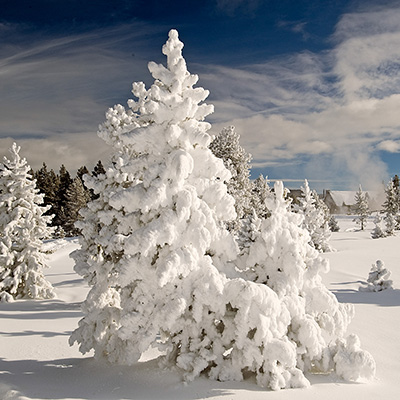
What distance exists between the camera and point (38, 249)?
21188 millimetres

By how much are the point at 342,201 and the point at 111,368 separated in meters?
119

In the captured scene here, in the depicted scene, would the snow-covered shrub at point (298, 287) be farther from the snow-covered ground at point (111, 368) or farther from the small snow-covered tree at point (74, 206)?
the small snow-covered tree at point (74, 206)

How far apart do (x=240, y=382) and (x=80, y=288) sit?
61.2 ft

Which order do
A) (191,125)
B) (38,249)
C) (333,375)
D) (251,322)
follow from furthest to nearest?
(38,249), (191,125), (333,375), (251,322)

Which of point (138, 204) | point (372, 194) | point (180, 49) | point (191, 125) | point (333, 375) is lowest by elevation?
point (333, 375)

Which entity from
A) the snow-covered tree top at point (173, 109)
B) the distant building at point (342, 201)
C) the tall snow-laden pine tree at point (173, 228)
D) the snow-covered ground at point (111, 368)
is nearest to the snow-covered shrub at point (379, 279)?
the snow-covered ground at point (111, 368)

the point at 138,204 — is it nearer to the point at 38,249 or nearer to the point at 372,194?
the point at 38,249

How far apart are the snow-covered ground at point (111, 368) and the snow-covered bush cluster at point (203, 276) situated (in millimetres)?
364

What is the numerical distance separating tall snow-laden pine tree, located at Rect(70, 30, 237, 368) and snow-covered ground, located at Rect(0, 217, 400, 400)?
54 centimetres

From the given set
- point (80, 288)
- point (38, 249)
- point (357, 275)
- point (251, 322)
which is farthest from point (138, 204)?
point (357, 275)

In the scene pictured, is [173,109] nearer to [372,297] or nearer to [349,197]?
[372,297]

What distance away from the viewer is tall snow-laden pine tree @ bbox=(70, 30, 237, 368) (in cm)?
793

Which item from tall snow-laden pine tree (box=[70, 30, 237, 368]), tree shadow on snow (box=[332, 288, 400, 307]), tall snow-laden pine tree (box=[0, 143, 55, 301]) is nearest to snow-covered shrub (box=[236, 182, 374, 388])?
tall snow-laden pine tree (box=[70, 30, 237, 368])

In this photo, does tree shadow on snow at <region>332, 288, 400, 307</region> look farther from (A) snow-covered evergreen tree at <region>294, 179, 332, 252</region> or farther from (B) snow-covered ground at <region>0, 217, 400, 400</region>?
(A) snow-covered evergreen tree at <region>294, 179, 332, 252</region>
